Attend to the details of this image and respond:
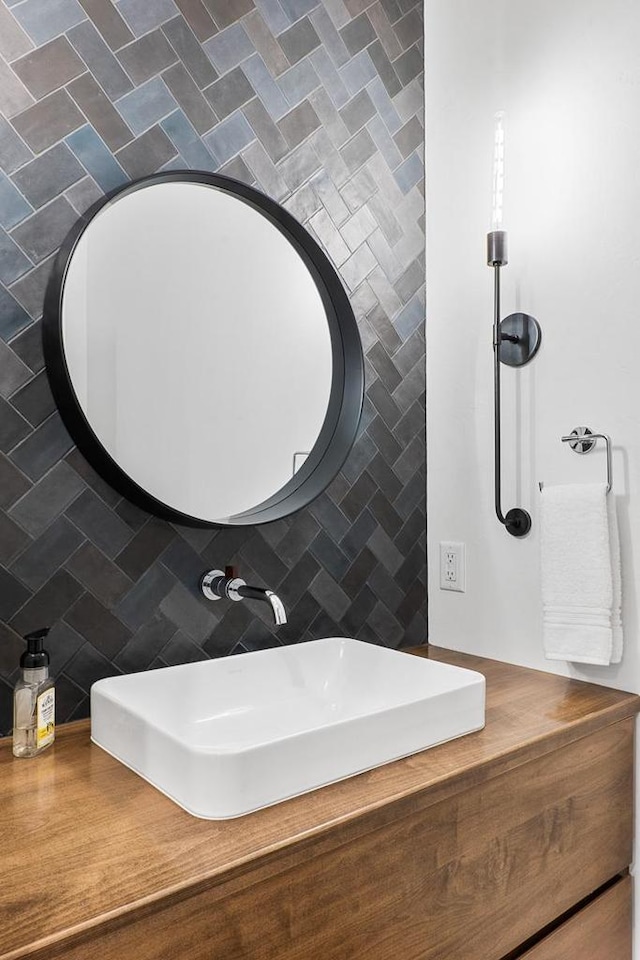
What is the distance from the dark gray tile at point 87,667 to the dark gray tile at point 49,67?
3.08 feet

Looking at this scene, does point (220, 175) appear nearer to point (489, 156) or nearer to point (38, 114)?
point (38, 114)

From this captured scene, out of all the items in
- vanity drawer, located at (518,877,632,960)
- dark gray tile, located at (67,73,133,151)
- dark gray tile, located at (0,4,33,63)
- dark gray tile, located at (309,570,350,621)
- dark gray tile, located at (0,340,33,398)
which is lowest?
vanity drawer, located at (518,877,632,960)

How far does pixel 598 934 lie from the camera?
4.10 feet

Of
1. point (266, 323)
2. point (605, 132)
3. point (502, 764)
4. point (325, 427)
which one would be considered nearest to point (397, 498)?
point (325, 427)

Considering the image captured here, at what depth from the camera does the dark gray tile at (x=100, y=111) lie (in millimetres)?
1217

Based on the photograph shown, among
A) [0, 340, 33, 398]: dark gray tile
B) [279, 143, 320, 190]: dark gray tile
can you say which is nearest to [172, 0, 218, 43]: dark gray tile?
[279, 143, 320, 190]: dark gray tile

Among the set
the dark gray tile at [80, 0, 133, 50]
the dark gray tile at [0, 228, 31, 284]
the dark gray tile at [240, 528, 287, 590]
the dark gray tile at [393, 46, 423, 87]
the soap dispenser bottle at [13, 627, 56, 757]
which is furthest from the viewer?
the dark gray tile at [393, 46, 423, 87]

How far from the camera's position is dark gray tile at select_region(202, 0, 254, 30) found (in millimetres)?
1411

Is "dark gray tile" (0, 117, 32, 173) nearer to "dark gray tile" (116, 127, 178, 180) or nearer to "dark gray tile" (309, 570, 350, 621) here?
"dark gray tile" (116, 127, 178, 180)

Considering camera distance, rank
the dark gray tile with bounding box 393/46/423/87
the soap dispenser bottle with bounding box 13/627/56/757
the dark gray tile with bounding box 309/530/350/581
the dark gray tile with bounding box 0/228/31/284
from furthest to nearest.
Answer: the dark gray tile with bounding box 393/46/423/87 → the dark gray tile with bounding box 309/530/350/581 → the dark gray tile with bounding box 0/228/31/284 → the soap dispenser bottle with bounding box 13/627/56/757

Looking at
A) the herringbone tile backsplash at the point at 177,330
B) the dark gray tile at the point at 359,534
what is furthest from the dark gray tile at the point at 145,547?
the dark gray tile at the point at 359,534

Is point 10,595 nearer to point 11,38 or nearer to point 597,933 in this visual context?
point 11,38

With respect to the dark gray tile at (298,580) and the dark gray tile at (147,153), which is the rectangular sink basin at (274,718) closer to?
the dark gray tile at (298,580)

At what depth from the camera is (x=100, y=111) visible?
4.07ft
